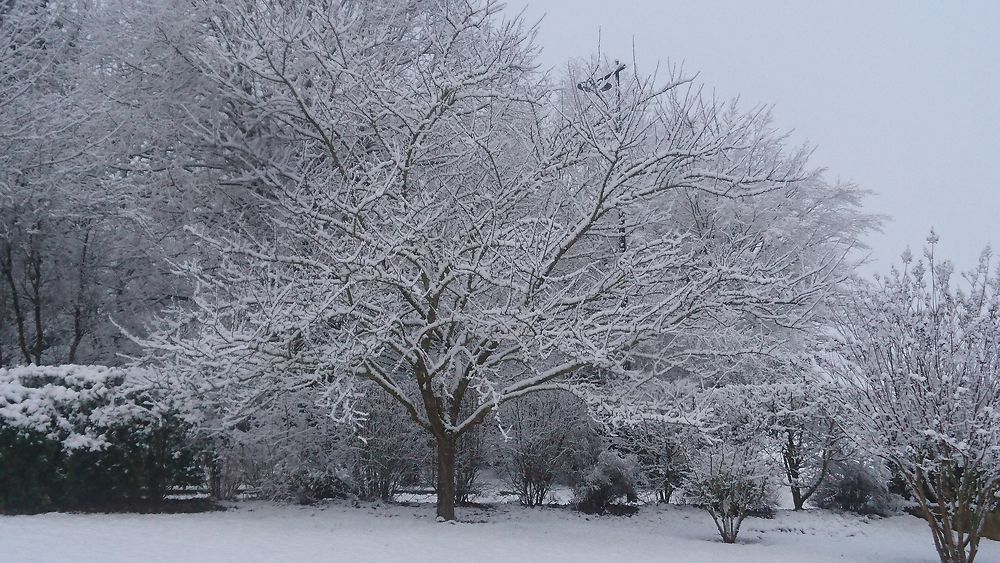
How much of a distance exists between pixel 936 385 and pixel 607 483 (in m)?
4.96

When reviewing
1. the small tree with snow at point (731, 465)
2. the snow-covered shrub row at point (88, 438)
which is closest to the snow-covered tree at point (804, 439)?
the small tree with snow at point (731, 465)

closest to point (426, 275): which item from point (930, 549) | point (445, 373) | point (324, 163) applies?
point (445, 373)

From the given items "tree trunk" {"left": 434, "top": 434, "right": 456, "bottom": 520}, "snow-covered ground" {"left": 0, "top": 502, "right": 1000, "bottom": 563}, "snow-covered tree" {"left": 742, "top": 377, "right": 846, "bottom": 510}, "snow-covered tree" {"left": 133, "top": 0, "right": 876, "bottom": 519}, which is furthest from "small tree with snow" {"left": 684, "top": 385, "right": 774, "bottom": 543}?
"tree trunk" {"left": 434, "top": 434, "right": 456, "bottom": 520}

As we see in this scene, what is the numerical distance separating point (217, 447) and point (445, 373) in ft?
10.2

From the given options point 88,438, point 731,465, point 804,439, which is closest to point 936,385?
point 731,465

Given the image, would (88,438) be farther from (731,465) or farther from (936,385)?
(936,385)

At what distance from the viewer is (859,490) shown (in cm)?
1194

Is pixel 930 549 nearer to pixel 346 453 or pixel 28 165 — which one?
pixel 346 453

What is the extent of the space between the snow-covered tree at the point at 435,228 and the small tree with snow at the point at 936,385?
0.90m

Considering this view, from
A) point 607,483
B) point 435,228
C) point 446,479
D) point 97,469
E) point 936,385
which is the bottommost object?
point 607,483

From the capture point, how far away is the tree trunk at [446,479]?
8.95 metres

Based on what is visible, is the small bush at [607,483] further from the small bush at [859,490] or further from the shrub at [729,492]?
the small bush at [859,490]

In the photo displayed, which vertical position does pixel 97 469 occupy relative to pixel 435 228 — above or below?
below

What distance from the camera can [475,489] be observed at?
1135 centimetres
